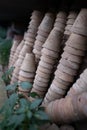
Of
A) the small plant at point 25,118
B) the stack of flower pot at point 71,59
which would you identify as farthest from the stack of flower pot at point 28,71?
the small plant at point 25,118

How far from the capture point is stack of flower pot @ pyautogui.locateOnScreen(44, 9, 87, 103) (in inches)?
61.3

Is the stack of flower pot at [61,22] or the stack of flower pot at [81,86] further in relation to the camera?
the stack of flower pot at [61,22]

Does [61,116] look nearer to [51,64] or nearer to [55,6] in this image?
[51,64]

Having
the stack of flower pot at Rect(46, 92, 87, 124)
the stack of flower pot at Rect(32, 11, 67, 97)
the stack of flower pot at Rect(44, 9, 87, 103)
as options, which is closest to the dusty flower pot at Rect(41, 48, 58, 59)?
the stack of flower pot at Rect(32, 11, 67, 97)

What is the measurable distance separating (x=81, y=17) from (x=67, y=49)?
200mm

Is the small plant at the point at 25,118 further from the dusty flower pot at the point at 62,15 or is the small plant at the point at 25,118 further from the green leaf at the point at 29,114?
the dusty flower pot at the point at 62,15

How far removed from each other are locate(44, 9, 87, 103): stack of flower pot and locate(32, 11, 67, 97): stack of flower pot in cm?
21

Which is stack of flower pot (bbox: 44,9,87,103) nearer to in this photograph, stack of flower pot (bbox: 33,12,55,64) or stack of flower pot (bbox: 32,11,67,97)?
stack of flower pot (bbox: 32,11,67,97)

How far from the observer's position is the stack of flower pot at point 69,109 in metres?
1.24

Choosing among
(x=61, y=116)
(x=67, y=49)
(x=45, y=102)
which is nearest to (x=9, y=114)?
(x=61, y=116)

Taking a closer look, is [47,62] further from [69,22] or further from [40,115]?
[40,115]

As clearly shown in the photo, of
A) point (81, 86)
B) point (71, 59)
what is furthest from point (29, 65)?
point (81, 86)

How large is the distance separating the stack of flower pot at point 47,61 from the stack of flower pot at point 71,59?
21cm

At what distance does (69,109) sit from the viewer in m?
1.33
